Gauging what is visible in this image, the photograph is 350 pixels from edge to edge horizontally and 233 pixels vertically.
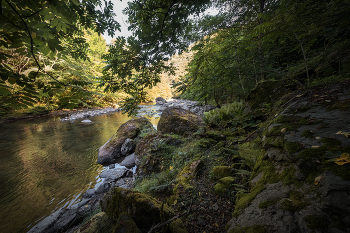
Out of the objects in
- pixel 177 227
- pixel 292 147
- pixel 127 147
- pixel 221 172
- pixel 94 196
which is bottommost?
pixel 94 196

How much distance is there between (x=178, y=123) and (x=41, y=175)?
17.8 ft

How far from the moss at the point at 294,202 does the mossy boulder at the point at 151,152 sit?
2990mm

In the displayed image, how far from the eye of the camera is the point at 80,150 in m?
6.28

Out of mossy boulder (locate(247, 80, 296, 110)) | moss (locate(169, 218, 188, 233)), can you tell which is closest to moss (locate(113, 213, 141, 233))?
moss (locate(169, 218, 188, 233))

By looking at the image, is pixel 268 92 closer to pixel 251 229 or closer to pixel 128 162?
pixel 251 229

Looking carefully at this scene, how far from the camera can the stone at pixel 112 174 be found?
13.5ft

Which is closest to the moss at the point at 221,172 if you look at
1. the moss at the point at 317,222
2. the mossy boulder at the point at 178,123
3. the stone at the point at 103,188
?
the moss at the point at 317,222

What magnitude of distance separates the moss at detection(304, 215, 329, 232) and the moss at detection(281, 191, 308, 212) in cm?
9

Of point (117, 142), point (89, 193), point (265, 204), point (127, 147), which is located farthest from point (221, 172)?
point (117, 142)

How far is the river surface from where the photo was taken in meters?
3.05

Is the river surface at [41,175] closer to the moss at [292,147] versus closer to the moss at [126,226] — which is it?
the moss at [126,226]

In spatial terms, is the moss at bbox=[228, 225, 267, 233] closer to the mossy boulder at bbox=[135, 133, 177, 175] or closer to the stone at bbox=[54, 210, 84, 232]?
the mossy boulder at bbox=[135, 133, 177, 175]

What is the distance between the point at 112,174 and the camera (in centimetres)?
436

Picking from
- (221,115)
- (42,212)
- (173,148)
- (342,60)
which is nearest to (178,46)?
(173,148)
